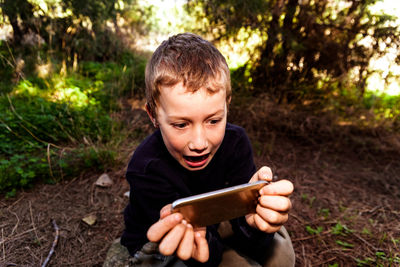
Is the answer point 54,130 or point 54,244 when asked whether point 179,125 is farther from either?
point 54,130

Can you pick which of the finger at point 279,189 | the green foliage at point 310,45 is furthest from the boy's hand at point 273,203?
the green foliage at point 310,45

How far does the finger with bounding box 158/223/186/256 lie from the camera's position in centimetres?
93

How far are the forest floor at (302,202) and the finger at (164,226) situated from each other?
128 centimetres

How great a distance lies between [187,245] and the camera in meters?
0.98

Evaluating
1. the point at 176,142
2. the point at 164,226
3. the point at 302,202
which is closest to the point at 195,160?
the point at 176,142

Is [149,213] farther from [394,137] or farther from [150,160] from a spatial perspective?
[394,137]

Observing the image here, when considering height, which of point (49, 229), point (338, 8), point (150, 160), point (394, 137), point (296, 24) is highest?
point (338, 8)

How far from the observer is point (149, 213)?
1.46 metres

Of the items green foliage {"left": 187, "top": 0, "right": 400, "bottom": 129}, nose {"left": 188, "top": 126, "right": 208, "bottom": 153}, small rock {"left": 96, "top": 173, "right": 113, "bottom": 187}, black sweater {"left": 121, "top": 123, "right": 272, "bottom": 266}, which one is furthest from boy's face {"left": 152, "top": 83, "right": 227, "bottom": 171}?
green foliage {"left": 187, "top": 0, "right": 400, "bottom": 129}

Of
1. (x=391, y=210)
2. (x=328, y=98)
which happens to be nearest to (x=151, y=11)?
(x=328, y=98)

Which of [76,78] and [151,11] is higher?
[151,11]

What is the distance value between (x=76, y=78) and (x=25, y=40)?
5.53 feet

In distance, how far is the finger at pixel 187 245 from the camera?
96 cm

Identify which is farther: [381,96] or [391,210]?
[381,96]
